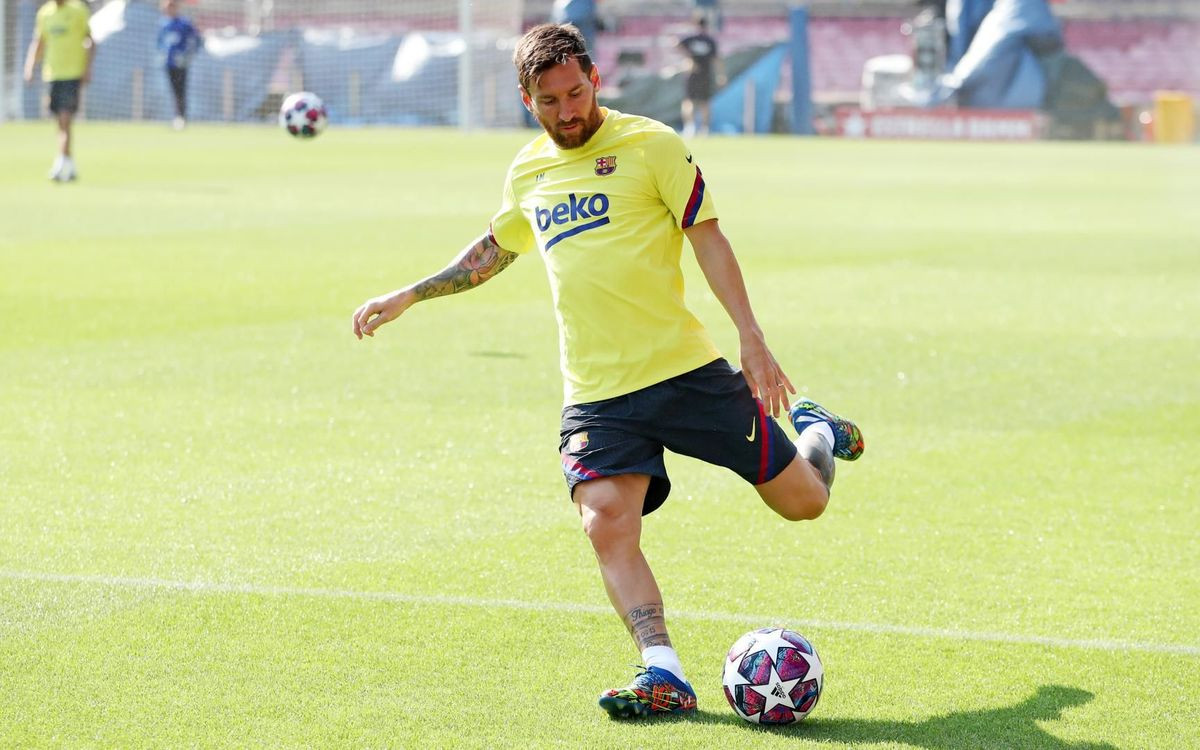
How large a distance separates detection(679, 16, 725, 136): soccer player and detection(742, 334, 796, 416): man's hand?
33.5 metres

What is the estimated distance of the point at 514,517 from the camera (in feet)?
23.2

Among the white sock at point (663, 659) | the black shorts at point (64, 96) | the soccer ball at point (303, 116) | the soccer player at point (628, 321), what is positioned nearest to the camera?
the white sock at point (663, 659)

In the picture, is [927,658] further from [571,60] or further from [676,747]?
[571,60]

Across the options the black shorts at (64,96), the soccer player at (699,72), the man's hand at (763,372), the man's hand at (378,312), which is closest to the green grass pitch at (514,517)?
the man's hand at (763,372)

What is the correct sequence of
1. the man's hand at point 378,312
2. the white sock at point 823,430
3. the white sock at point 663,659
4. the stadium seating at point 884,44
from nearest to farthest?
1. the white sock at point 663,659
2. the man's hand at point 378,312
3. the white sock at point 823,430
4. the stadium seating at point 884,44

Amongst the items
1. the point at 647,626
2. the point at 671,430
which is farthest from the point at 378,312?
the point at 647,626

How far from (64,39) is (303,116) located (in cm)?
709

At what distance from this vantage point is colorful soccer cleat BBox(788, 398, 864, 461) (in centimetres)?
629

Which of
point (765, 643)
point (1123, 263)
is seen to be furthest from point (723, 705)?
point (1123, 263)

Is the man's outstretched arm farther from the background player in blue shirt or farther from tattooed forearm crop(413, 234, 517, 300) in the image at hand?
the background player in blue shirt

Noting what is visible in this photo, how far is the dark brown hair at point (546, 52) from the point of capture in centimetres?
494

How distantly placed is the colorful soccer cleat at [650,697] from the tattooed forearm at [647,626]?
4.5 inches

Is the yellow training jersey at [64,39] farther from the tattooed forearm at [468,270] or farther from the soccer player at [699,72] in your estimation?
the tattooed forearm at [468,270]

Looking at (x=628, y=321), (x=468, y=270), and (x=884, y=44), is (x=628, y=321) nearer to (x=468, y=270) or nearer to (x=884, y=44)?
(x=468, y=270)
